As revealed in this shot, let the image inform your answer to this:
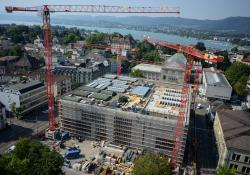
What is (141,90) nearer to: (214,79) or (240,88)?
(214,79)

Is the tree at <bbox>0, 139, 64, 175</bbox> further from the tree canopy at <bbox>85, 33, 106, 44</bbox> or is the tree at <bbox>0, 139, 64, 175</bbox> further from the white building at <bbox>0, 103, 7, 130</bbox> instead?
the tree canopy at <bbox>85, 33, 106, 44</bbox>

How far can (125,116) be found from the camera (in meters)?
60.2

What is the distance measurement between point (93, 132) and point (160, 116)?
18392 mm

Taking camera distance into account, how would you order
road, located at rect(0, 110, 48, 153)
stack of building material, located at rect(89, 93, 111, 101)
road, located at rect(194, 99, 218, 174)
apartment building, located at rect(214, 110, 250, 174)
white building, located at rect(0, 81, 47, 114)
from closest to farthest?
apartment building, located at rect(214, 110, 250, 174) < road, located at rect(194, 99, 218, 174) < road, located at rect(0, 110, 48, 153) < stack of building material, located at rect(89, 93, 111, 101) < white building, located at rect(0, 81, 47, 114)

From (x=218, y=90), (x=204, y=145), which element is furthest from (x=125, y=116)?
(x=218, y=90)

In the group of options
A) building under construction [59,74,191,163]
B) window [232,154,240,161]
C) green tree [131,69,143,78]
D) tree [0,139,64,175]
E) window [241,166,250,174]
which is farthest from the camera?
green tree [131,69,143,78]

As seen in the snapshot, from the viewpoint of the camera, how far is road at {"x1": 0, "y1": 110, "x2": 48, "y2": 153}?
2511 inches

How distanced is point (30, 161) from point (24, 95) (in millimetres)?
36632

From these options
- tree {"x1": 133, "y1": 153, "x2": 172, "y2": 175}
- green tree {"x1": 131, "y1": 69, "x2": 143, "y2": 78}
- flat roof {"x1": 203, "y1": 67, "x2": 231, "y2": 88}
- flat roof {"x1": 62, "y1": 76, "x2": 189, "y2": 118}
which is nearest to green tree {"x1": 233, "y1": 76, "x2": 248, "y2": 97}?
flat roof {"x1": 203, "y1": 67, "x2": 231, "y2": 88}

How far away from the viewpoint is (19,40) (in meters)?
183

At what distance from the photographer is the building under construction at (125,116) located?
58188mm

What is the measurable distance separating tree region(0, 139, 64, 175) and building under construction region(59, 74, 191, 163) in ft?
57.3

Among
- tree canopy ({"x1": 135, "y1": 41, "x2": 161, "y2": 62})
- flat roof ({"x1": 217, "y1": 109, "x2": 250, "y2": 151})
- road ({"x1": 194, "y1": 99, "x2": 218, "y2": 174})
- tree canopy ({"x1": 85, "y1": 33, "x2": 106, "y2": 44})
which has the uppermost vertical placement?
tree canopy ({"x1": 85, "y1": 33, "x2": 106, "y2": 44})

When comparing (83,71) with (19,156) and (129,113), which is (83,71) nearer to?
(129,113)
